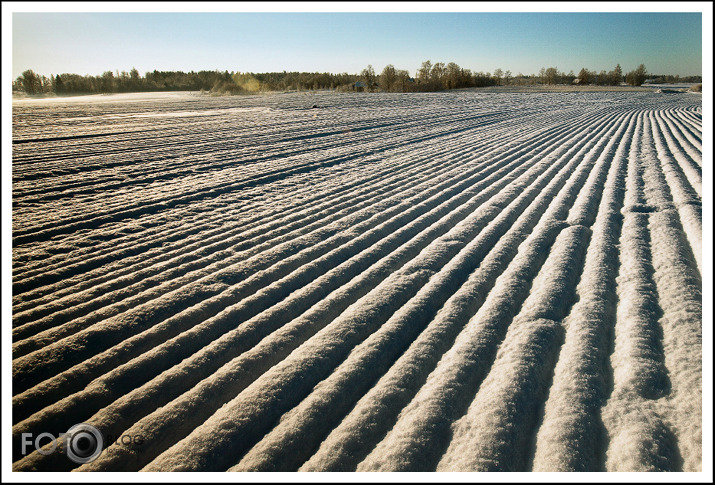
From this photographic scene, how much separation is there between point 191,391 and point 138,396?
0.25 meters

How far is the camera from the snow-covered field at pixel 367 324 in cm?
154

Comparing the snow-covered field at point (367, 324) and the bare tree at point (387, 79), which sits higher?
the bare tree at point (387, 79)

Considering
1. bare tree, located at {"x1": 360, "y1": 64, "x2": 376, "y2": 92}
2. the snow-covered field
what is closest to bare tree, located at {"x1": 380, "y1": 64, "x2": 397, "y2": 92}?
bare tree, located at {"x1": 360, "y1": 64, "x2": 376, "y2": 92}

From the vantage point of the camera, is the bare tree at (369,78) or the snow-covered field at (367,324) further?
the bare tree at (369,78)

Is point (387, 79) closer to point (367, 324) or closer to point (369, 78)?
point (369, 78)

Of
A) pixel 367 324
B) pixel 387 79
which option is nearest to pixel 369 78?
pixel 387 79

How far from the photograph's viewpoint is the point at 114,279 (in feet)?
9.70

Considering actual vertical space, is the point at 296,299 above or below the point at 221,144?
below

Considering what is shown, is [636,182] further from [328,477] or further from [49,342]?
[49,342]

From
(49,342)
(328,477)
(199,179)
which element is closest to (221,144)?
(199,179)

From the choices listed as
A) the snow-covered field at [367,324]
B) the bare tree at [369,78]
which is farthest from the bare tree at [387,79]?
the snow-covered field at [367,324]

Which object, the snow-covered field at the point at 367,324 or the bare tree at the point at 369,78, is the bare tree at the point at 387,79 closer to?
the bare tree at the point at 369,78

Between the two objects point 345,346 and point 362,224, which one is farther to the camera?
point 362,224

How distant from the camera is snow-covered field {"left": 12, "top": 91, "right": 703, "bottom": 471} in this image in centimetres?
154
